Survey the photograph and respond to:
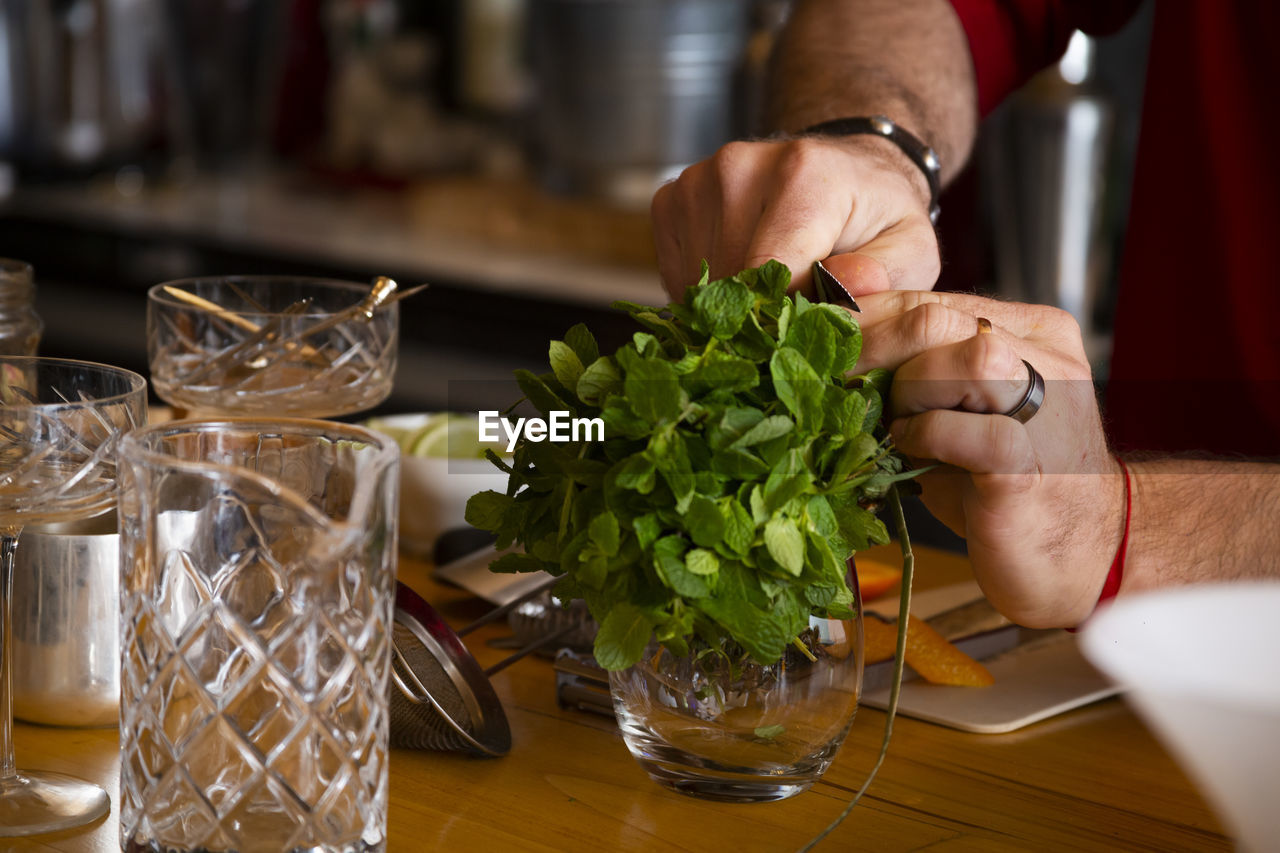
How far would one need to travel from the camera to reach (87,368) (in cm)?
60

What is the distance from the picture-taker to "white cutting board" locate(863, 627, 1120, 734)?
2.27 ft

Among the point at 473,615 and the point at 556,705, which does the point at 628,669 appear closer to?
the point at 556,705

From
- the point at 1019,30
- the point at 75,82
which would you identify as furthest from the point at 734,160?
the point at 75,82

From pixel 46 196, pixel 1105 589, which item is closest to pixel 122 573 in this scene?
pixel 1105 589

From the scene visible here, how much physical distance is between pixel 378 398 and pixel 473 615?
0.54ft

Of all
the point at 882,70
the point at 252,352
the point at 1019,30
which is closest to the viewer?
the point at 252,352

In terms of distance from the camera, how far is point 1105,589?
736 mm

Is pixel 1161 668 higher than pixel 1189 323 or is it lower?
higher

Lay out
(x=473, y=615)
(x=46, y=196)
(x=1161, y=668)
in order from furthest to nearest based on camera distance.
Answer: (x=46, y=196) < (x=473, y=615) < (x=1161, y=668)

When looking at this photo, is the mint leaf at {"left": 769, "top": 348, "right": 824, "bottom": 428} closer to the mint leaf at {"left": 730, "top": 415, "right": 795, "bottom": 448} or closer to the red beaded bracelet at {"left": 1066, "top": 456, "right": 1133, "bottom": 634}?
the mint leaf at {"left": 730, "top": 415, "right": 795, "bottom": 448}

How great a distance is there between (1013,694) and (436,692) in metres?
0.31

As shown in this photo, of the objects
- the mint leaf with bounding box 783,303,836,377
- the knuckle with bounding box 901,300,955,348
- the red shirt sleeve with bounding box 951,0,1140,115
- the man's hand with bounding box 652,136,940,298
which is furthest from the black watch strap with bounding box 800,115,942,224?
the mint leaf with bounding box 783,303,836,377

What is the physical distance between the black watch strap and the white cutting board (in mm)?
321

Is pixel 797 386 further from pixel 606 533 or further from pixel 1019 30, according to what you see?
pixel 1019 30
